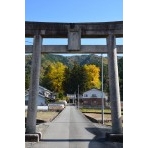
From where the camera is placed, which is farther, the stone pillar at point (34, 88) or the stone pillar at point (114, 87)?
the stone pillar at point (34, 88)

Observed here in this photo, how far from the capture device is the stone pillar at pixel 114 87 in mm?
14273

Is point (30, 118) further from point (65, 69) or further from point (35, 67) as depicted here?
point (65, 69)

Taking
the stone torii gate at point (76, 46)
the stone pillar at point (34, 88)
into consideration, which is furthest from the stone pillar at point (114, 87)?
the stone pillar at point (34, 88)

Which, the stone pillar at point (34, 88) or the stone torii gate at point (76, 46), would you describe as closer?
the stone torii gate at point (76, 46)

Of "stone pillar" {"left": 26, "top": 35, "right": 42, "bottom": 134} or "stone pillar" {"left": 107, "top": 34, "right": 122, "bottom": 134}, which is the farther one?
"stone pillar" {"left": 26, "top": 35, "right": 42, "bottom": 134}

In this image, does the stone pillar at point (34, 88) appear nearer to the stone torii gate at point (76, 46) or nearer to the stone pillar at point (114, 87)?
the stone torii gate at point (76, 46)

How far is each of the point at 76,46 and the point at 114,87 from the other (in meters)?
2.42

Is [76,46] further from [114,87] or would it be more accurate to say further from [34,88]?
[34,88]

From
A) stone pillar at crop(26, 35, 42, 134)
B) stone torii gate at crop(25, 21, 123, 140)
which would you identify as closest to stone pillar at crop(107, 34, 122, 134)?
stone torii gate at crop(25, 21, 123, 140)

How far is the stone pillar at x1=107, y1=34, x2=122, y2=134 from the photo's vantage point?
14273mm

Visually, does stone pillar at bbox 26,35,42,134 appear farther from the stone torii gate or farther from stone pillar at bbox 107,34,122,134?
stone pillar at bbox 107,34,122,134

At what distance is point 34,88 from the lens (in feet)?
47.8

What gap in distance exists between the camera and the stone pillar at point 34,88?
14.4 metres
